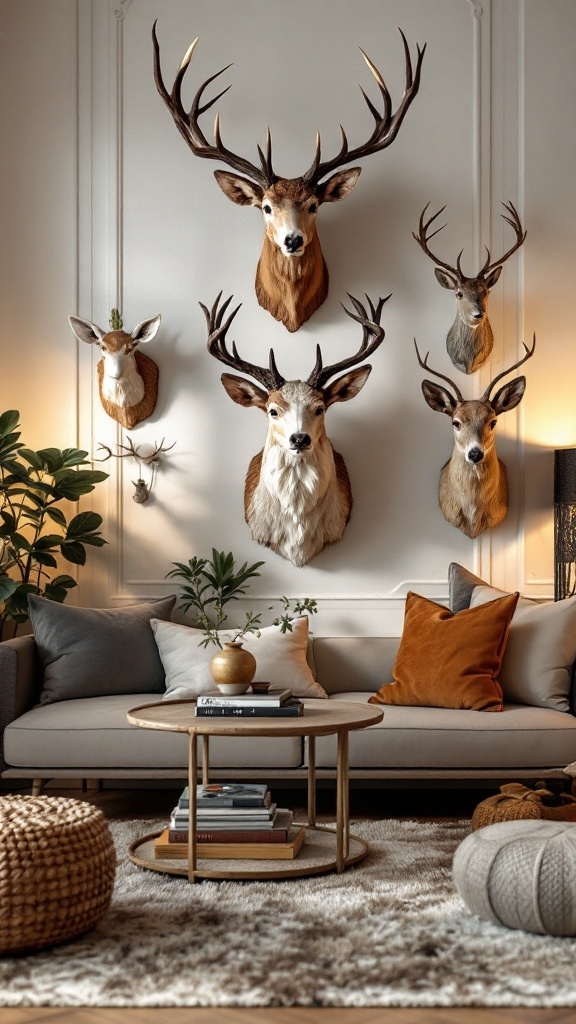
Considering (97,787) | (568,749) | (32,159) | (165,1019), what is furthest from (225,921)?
(32,159)

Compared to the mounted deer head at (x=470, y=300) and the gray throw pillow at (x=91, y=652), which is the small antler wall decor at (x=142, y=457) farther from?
the mounted deer head at (x=470, y=300)

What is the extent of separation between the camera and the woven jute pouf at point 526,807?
301 centimetres

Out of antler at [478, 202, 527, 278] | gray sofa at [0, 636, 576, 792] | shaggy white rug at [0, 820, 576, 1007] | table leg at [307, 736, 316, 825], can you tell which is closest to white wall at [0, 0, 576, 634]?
antler at [478, 202, 527, 278]

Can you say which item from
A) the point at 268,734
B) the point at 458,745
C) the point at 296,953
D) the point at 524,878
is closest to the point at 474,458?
the point at 458,745

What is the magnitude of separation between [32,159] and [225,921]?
143 inches

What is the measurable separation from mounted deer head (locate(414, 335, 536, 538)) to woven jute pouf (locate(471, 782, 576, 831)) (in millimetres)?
1629

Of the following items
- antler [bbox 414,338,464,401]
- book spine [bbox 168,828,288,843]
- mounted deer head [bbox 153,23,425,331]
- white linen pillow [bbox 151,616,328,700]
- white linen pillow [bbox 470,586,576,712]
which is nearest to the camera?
book spine [bbox 168,828,288,843]

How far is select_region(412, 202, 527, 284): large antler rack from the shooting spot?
451 centimetres

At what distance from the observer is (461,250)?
15.6ft

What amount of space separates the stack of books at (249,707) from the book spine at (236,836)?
37 cm

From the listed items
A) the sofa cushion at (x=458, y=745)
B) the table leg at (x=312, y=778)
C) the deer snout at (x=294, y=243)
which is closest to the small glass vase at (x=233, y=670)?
the table leg at (x=312, y=778)

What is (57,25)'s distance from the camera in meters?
4.90

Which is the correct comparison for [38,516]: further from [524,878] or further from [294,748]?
[524,878]

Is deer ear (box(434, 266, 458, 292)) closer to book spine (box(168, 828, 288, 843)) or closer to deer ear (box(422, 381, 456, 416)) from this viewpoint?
deer ear (box(422, 381, 456, 416))
